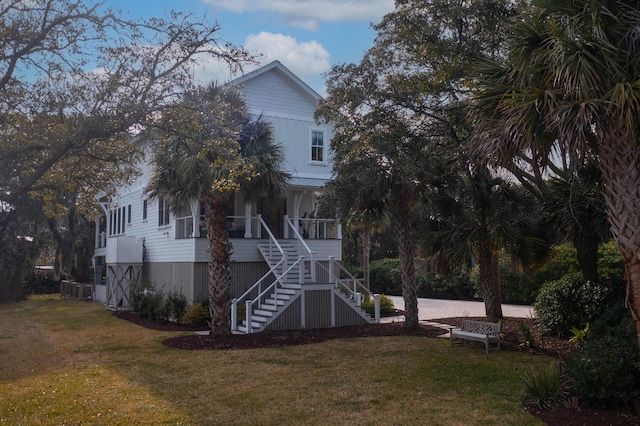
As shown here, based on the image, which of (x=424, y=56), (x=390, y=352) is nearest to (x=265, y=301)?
(x=390, y=352)

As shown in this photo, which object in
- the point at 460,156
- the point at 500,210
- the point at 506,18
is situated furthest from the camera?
the point at 500,210

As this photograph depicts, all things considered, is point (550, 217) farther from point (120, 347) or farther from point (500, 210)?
point (120, 347)

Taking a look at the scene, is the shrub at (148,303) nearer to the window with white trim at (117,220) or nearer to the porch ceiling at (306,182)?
the porch ceiling at (306,182)

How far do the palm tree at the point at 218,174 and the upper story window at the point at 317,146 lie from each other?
559 cm

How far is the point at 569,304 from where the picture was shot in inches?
581

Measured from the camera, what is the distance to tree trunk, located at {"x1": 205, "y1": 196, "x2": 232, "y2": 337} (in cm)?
1595

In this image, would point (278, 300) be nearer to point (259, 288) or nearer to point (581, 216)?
point (259, 288)

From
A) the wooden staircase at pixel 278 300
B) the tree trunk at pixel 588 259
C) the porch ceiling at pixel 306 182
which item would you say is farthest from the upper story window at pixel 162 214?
the tree trunk at pixel 588 259

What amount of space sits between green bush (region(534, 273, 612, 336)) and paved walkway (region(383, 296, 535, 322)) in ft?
13.6

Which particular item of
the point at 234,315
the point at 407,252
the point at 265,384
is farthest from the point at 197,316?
the point at 265,384

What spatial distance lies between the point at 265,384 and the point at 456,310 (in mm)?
15582

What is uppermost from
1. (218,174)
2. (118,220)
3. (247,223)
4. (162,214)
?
(218,174)

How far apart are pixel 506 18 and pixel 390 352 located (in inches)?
301

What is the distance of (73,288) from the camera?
117 feet
